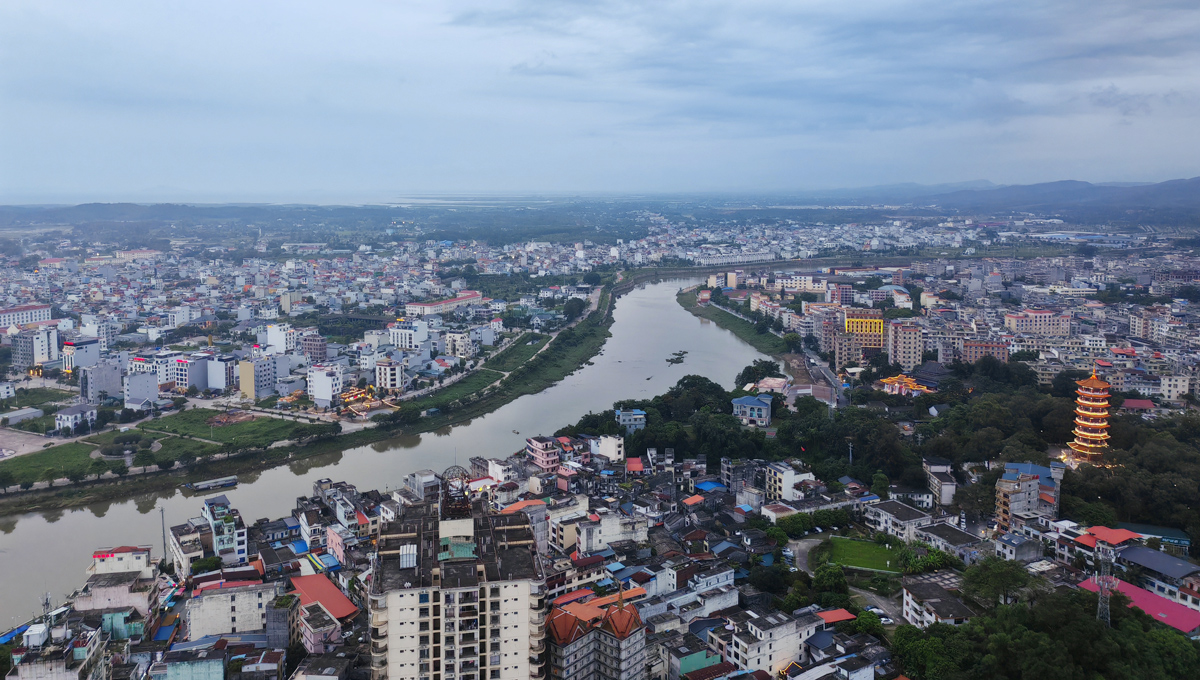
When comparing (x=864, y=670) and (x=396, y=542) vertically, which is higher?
(x=396, y=542)

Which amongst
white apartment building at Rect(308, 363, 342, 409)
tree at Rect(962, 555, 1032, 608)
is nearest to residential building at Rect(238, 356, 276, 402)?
white apartment building at Rect(308, 363, 342, 409)

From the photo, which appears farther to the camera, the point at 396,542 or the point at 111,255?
the point at 111,255

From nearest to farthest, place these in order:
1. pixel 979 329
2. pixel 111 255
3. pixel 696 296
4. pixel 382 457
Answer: pixel 382 457 → pixel 979 329 → pixel 696 296 → pixel 111 255

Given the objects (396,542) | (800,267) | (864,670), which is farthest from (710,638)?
(800,267)

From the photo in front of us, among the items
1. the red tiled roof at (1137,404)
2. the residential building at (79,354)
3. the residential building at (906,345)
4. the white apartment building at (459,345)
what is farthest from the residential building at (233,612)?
the residential building at (906,345)

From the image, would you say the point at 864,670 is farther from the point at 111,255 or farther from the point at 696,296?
the point at 111,255

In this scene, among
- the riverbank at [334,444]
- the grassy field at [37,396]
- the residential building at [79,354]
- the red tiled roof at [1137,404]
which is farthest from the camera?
the residential building at [79,354]

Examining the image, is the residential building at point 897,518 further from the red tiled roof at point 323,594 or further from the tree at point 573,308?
the tree at point 573,308
